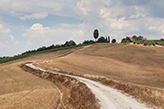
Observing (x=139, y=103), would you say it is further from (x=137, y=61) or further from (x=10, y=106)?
(x=137, y=61)

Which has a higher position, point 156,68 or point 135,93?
point 135,93

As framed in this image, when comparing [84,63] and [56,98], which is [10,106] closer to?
[56,98]

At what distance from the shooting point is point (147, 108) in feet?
45.2

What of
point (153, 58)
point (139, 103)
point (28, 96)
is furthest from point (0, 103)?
point (153, 58)

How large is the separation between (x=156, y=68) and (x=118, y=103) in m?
43.0

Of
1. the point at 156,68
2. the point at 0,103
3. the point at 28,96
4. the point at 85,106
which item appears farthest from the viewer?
the point at 156,68

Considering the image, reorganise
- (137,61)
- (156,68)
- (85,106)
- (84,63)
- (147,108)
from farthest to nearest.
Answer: (137,61), (84,63), (156,68), (85,106), (147,108)

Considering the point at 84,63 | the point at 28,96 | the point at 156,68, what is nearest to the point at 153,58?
the point at 156,68

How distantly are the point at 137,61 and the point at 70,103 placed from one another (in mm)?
50787

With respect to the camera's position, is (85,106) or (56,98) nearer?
(85,106)

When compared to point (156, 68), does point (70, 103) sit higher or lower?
higher

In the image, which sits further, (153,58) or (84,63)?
(153,58)

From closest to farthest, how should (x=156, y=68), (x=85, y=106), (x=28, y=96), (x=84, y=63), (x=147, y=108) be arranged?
(x=147, y=108) < (x=85, y=106) < (x=28, y=96) < (x=156, y=68) < (x=84, y=63)

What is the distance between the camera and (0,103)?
15.9 meters
